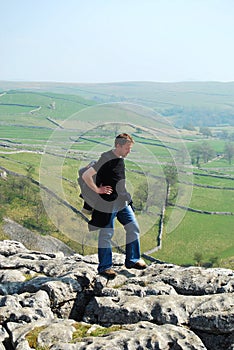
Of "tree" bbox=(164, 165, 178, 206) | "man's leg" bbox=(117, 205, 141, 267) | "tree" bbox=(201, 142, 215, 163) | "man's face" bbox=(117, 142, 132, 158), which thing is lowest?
"tree" bbox=(201, 142, 215, 163)

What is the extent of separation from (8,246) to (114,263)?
18.9ft

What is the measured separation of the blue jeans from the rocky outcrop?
482mm

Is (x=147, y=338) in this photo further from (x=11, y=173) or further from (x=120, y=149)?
(x=11, y=173)

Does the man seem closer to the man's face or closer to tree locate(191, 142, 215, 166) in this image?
the man's face

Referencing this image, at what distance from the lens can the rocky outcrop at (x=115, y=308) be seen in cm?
894

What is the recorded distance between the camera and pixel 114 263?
16.3 metres

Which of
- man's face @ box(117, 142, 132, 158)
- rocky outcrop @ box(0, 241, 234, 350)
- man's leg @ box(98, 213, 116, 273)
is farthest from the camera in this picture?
man's leg @ box(98, 213, 116, 273)

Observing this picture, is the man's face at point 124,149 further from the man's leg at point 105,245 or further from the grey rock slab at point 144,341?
the grey rock slab at point 144,341

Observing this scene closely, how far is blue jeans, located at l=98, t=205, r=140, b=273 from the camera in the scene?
519 inches

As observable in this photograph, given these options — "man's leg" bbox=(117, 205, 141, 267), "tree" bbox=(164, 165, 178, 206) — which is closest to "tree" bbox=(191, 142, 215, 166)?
"tree" bbox=(164, 165, 178, 206)

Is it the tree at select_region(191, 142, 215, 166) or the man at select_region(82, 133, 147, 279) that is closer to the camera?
the man at select_region(82, 133, 147, 279)

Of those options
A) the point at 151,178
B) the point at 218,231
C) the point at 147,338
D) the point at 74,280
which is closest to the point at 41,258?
the point at 74,280

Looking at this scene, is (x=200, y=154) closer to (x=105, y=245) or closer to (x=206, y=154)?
→ (x=206, y=154)

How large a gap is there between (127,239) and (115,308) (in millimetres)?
3330
